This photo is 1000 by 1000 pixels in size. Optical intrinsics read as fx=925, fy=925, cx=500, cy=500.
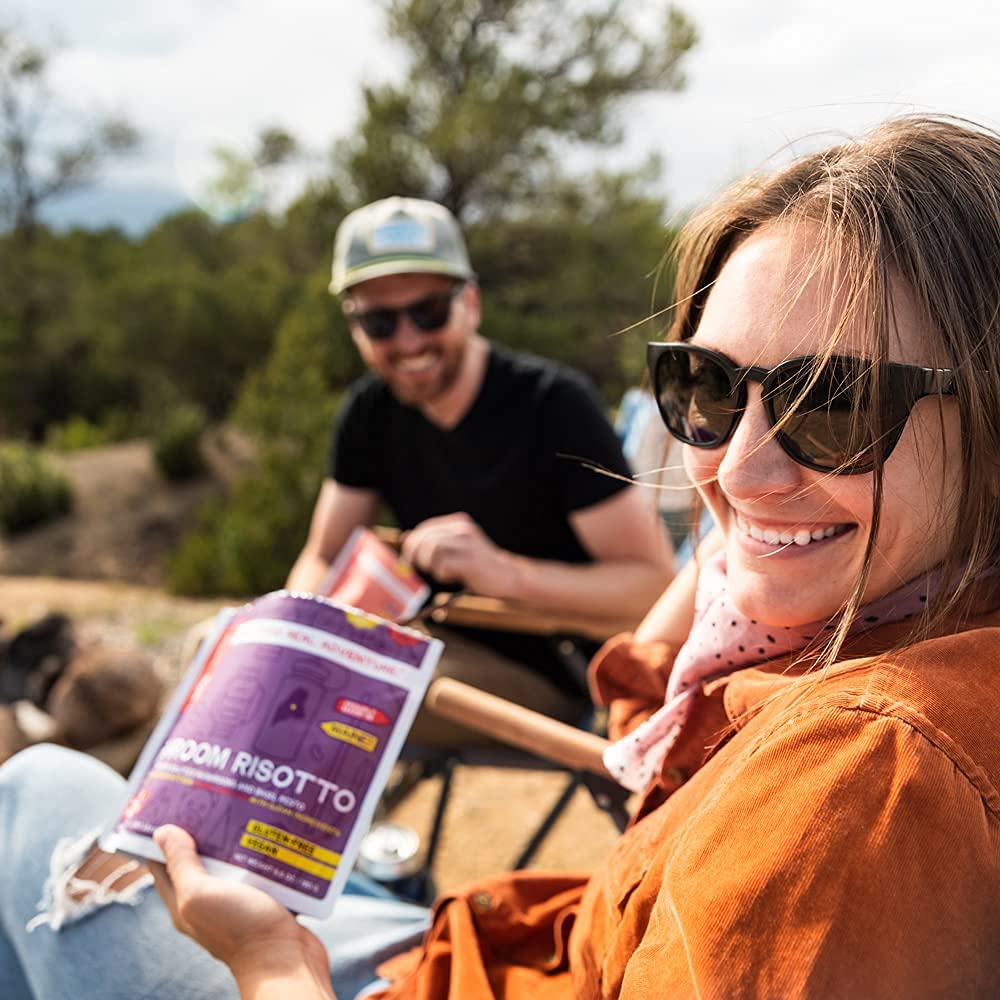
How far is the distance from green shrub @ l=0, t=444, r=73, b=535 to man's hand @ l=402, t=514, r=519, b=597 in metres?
10.2

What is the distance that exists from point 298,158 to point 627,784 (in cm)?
1193

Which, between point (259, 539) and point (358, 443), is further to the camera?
point (259, 539)

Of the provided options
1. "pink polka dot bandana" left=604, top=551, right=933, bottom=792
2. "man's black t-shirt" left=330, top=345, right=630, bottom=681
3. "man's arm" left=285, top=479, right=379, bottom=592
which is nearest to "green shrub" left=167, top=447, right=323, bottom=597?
"man's arm" left=285, top=479, right=379, bottom=592

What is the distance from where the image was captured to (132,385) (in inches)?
605

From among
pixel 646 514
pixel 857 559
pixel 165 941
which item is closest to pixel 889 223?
pixel 857 559

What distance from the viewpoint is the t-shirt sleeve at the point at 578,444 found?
210 cm

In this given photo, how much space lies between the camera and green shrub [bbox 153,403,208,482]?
11.4m

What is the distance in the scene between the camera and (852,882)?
608 millimetres

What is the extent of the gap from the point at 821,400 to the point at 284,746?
0.72 m

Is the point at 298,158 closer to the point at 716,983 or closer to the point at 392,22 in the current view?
the point at 392,22

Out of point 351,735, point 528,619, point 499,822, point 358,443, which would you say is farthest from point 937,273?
point 499,822

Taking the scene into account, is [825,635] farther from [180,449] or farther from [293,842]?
[180,449]

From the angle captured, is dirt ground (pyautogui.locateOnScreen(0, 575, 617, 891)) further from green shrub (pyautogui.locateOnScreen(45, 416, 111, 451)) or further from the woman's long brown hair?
green shrub (pyautogui.locateOnScreen(45, 416, 111, 451))

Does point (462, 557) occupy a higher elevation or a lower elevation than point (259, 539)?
higher
